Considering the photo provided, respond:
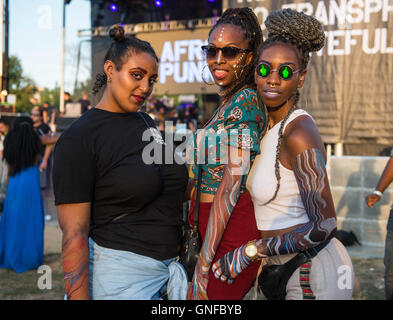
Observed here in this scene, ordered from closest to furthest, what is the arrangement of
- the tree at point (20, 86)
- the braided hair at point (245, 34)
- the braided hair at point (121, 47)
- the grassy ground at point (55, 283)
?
the braided hair at point (121, 47)
the braided hair at point (245, 34)
the grassy ground at point (55, 283)
the tree at point (20, 86)

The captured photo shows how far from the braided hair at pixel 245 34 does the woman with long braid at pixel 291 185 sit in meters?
0.18

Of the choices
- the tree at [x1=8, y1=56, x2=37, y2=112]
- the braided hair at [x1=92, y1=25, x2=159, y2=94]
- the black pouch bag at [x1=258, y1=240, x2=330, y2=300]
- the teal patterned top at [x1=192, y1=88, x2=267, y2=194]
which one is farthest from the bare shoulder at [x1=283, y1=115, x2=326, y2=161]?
the tree at [x1=8, y1=56, x2=37, y2=112]

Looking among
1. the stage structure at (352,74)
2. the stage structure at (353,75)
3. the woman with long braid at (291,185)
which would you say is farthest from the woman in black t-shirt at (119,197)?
the stage structure at (352,74)

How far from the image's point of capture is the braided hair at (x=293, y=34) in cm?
192

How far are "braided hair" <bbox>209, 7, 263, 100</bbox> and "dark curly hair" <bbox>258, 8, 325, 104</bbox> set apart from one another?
190 millimetres

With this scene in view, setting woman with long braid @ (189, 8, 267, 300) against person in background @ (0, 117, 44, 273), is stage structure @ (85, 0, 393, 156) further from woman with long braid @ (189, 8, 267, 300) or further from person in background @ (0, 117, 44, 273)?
woman with long braid @ (189, 8, 267, 300)

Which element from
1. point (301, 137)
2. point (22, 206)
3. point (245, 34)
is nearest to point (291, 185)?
point (301, 137)

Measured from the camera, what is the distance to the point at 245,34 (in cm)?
215

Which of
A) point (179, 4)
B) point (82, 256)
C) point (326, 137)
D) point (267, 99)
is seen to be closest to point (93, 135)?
point (82, 256)

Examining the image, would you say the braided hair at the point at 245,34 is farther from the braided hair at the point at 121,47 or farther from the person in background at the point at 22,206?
the person in background at the point at 22,206

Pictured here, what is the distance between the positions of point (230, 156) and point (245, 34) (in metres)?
0.70
